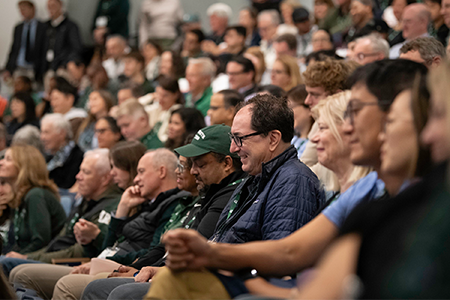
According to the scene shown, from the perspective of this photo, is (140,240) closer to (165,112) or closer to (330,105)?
(330,105)

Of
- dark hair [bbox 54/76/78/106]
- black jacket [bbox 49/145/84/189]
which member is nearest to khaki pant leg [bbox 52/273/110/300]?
black jacket [bbox 49/145/84/189]

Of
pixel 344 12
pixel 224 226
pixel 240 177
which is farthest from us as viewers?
pixel 344 12

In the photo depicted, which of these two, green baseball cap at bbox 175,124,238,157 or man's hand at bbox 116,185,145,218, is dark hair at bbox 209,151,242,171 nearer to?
green baseball cap at bbox 175,124,238,157

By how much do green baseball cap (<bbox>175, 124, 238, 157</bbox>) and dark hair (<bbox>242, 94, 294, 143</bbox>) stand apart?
428 mm

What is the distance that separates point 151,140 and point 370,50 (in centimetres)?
244

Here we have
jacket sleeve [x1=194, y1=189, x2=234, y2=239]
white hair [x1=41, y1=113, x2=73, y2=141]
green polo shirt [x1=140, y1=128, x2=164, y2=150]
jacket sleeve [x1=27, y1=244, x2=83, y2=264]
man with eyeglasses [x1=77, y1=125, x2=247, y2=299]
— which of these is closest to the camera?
jacket sleeve [x1=194, y1=189, x2=234, y2=239]

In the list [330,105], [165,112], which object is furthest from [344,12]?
[330,105]

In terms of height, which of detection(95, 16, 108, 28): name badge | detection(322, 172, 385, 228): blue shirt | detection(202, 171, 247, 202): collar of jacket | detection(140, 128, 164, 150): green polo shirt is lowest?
detection(140, 128, 164, 150): green polo shirt

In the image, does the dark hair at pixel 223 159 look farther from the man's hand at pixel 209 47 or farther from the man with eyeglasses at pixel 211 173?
the man's hand at pixel 209 47

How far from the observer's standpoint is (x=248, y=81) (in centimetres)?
596

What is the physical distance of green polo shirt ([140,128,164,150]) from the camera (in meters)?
5.63

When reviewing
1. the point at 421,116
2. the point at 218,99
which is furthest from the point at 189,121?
the point at 421,116

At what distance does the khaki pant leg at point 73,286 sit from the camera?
3252mm

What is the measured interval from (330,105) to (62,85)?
653 cm
